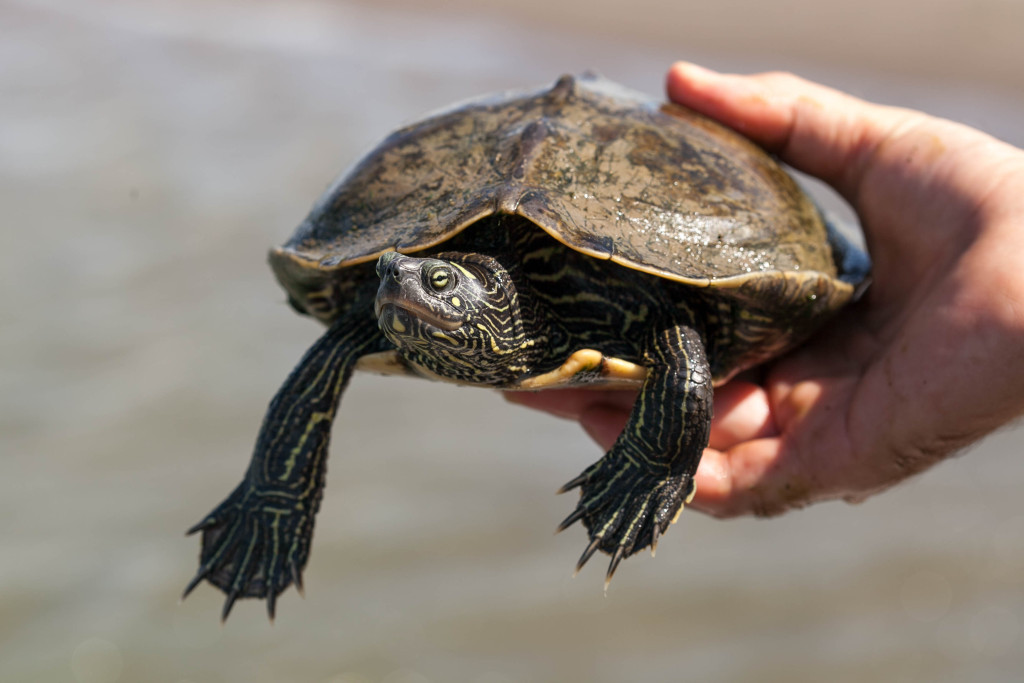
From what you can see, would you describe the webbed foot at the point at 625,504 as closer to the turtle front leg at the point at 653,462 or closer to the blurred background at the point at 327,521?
the turtle front leg at the point at 653,462

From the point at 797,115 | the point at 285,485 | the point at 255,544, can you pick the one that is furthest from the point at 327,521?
the point at 797,115

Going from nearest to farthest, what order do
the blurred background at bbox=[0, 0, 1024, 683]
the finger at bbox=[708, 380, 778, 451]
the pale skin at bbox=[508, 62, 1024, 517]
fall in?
the pale skin at bbox=[508, 62, 1024, 517] → the finger at bbox=[708, 380, 778, 451] → the blurred background at bbox=[0, 0, 1024, 683]

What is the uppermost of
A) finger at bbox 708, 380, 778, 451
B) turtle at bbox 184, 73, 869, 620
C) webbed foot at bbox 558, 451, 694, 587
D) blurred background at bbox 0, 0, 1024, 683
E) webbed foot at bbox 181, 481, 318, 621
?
turtle at bbox 184, 73, 869, 620

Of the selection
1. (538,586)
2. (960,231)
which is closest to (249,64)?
(538,586)

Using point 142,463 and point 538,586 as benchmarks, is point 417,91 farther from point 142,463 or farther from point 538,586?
point 538,586

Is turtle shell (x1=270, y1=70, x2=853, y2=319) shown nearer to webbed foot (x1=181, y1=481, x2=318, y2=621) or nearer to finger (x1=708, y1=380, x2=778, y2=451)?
finger (x1=708, y1=380, x2=778, y2=451)

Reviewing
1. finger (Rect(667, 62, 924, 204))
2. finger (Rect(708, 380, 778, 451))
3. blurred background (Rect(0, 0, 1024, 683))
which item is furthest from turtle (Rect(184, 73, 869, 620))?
blurred background (Rect(0, 0, 1024, 683))

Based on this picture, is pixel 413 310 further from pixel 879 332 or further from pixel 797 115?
pixel 797 115
